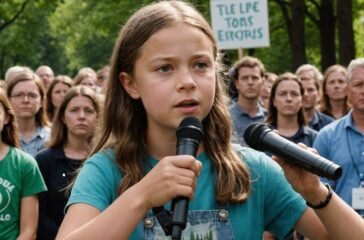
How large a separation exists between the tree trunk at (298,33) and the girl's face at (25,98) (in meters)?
→ 14.3

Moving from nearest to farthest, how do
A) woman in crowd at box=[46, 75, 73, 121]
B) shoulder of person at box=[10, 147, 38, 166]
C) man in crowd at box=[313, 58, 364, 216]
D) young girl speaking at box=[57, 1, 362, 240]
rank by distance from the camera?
young girl speaking at box=[57, 1, 362, 240] < shoulder of person at box=[10, 147, 38, 166] < man in crowd at box=[313, 58, 364, 216] < woman in crowd at box=[46, 75, 73, 121]

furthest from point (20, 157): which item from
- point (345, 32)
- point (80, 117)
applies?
point (345, 32)

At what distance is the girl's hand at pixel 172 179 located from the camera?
2.34 meters

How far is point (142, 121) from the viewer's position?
3.09 meters

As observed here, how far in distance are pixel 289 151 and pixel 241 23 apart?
29.8ft

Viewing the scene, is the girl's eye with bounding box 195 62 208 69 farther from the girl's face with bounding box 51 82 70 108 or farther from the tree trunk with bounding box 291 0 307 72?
the tree trunk with bounding box 291 0 307 72

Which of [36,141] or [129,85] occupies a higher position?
[129,85]

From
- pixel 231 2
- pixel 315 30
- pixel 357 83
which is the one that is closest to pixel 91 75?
pixel 231 2

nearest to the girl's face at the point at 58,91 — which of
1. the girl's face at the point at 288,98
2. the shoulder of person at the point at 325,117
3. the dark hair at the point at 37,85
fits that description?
the dark hair at the point at 37,85

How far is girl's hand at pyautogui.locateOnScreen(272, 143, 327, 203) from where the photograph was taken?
261 cm

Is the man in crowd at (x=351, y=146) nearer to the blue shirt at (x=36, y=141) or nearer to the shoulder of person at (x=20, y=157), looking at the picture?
the shoulder of person at (x=20, y=157)

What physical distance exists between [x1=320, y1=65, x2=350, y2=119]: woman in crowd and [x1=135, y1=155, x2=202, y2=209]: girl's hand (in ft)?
26.0

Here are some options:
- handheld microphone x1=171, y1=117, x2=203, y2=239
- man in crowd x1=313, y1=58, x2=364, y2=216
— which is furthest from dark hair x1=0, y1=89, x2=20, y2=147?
handheld microphone x1=171, y1=117, x2=203, y2=239

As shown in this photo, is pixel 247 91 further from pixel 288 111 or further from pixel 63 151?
pixel 63 151
